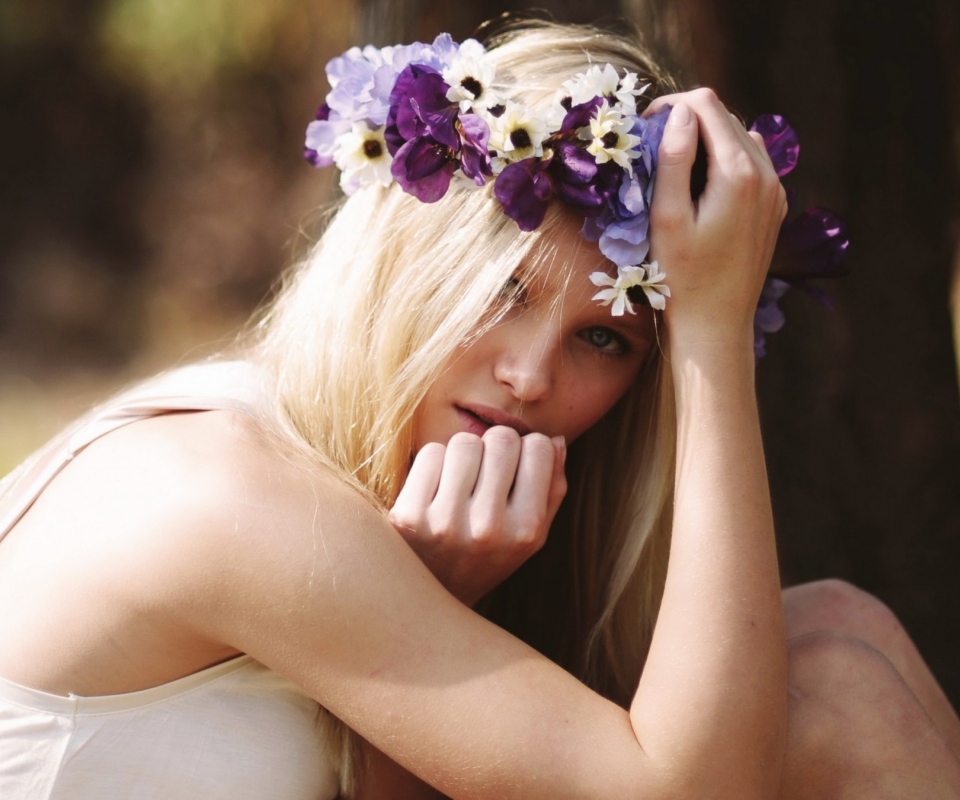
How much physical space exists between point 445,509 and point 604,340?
0.51m

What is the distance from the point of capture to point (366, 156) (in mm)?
1953

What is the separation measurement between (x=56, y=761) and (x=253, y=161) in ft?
21.7

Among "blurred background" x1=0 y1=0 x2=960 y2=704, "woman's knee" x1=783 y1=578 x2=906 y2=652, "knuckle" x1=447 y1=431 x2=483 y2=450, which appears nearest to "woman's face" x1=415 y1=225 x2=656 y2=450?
"knuckle" x1=447 y1=431 x2=483 y2=450

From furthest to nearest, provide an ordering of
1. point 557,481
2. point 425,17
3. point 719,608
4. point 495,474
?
point 425,17
point 557,481
point 495,474
point 719,608

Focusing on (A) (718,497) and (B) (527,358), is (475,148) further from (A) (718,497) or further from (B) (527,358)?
(A) (718,497)

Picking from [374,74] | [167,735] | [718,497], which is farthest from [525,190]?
[167,735]

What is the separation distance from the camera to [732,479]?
5.87ft

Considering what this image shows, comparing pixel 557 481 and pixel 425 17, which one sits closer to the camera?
pixel 557 481

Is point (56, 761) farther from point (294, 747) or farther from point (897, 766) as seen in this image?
point (897, 766)

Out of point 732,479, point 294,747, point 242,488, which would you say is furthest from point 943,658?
point 242,488

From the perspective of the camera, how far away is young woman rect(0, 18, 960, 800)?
160 centimetres

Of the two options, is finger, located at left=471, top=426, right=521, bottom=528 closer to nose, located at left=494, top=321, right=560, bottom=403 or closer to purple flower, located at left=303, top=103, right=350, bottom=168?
nose, located at left=494, top=321, right=560, bottom=403

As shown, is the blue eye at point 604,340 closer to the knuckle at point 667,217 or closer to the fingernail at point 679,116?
the knuckle at point 667,217

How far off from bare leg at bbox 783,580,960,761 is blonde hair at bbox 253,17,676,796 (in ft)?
1.14
